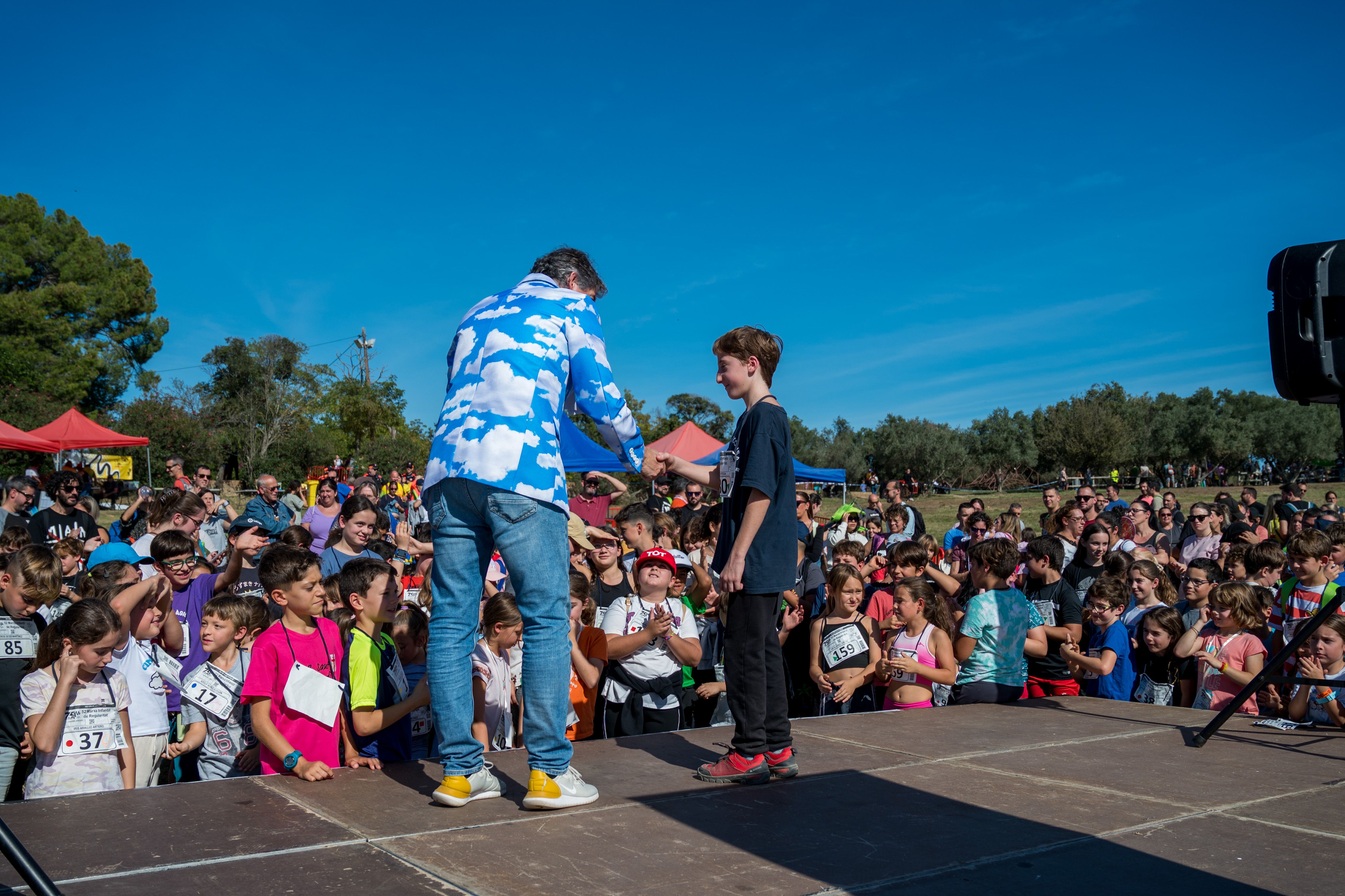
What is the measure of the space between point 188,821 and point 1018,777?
2832 millimetres

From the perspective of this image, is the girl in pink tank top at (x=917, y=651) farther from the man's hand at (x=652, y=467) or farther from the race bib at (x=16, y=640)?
the race bib at (x=16, y=640)

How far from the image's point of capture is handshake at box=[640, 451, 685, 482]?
3.36 meters

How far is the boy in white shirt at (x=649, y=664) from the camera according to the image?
4992 mm

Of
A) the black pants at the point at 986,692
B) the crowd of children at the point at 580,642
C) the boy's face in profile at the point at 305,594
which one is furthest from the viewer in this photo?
the black pants at the point at 986,692

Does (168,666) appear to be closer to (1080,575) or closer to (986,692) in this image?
(986,692)

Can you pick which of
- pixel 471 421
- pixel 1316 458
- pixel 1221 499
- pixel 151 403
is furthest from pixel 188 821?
pixel 1316 458

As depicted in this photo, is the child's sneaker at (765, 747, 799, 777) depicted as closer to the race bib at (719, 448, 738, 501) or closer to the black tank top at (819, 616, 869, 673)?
the race bib at (719, 448, 738, 501)

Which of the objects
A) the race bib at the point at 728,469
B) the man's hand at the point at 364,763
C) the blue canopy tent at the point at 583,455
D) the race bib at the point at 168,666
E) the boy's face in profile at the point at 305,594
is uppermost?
the blue canopy tent at the point at 583,455

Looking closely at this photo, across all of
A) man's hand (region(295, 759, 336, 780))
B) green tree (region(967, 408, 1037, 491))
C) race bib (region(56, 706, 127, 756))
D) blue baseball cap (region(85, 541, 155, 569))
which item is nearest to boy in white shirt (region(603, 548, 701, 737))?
man's hand (region(295, 759, 336, 780))

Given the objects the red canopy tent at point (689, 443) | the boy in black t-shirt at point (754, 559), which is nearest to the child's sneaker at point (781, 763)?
the boy in black t-shirt at point (754, 559)

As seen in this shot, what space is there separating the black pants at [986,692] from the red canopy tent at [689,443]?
15.9 m

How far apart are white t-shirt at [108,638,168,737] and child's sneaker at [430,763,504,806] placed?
1615mm

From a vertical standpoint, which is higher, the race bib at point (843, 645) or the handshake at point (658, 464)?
the handshake at point (658, 464)

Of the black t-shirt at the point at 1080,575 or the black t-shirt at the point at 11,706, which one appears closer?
the black t-shirt at the point at 11,706
